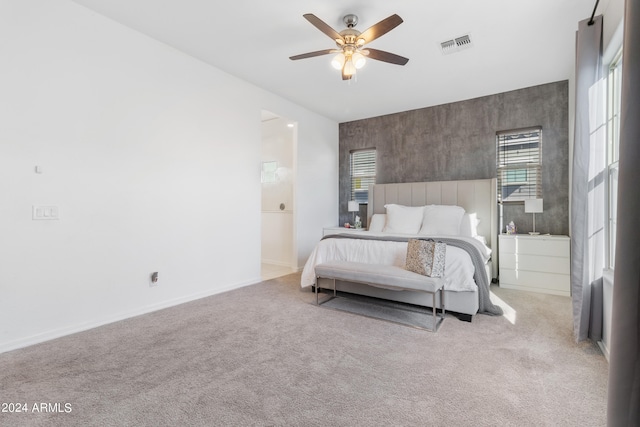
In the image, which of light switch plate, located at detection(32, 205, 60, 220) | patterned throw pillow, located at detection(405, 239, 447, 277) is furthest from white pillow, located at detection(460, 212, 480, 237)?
light switch plate, located at detection(32, 205, 60, 220)

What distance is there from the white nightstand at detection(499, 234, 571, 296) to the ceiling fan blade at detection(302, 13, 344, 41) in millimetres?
3317

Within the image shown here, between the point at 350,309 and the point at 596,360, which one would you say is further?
the point at 350,309

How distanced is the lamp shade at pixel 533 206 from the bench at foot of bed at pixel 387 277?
6.66ft

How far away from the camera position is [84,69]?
104 inches

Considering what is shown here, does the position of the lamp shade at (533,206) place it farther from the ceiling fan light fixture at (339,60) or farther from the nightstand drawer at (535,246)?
the ceiling fan light fixture at (339,60)

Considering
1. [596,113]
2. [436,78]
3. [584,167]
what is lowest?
[584,167]

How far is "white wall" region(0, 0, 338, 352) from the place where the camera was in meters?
2.32

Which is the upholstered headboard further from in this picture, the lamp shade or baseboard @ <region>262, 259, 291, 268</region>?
baseboard @ <region>262, 259, 291, 268</region>

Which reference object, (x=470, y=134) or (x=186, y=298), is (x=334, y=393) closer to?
(x=186, y=298)

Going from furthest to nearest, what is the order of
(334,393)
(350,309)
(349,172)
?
Result: (349,172), (350,309), (334,393)

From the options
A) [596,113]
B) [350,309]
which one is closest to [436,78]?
[596,113]

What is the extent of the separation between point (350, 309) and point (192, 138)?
2.60 m

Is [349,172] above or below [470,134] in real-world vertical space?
below

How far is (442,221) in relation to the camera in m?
4.26
